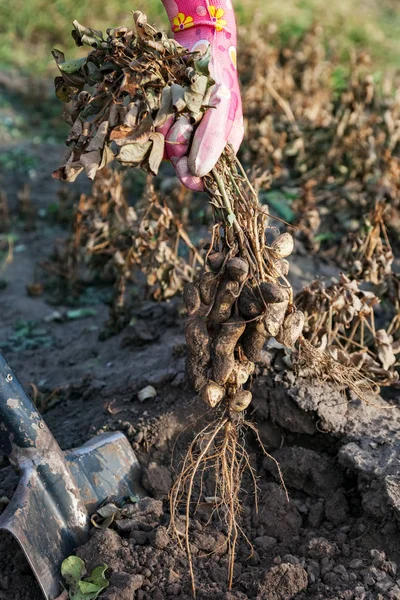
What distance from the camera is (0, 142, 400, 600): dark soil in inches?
74.4

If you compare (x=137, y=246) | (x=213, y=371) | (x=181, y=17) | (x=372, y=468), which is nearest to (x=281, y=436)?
(x=372, y=468)

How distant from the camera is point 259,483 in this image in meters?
2.25

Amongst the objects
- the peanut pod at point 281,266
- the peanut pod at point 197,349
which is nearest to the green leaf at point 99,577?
the peanut pod at point 197,349

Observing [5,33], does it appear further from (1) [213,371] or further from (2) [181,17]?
(1) [213,371]

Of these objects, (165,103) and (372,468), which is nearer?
(165,103)

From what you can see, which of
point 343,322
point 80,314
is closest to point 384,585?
point 343,322

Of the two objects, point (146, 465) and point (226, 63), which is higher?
point (226, 63)

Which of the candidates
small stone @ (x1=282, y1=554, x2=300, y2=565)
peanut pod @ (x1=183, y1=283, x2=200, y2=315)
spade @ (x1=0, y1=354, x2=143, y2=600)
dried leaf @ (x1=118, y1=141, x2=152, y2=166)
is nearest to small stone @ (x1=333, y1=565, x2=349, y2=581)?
small stone @ (x1=282, y1=554, x2=300, y2=565)

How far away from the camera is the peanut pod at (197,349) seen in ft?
6.25

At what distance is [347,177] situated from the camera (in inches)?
147

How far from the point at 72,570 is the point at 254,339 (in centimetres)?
82

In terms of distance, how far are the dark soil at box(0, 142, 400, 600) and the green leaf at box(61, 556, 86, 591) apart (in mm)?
34

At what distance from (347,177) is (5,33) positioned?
394cm

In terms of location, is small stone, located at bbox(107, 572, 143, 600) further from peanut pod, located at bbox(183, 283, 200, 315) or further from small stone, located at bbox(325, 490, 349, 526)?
peanut pod, located at bbox(183, 283, 200, 315)
